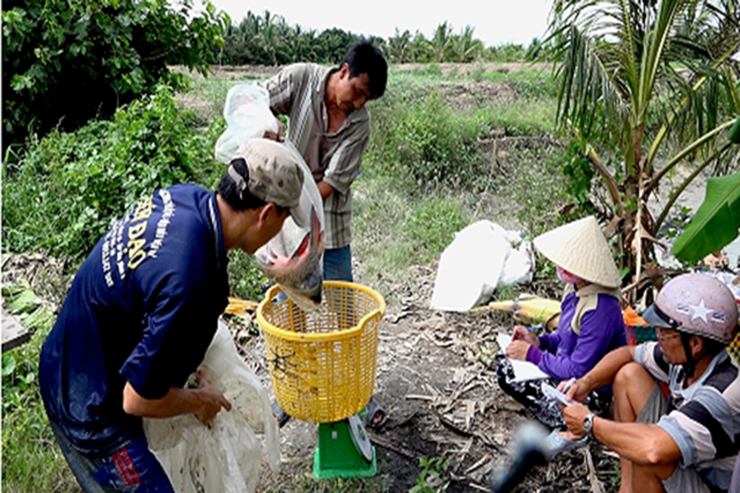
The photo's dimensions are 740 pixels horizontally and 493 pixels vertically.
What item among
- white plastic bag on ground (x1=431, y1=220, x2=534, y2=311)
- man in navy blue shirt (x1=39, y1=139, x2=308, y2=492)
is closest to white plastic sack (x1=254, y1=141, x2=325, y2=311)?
man in navy blue shirt (x1=39, y1=139, x2=308, y2=492)

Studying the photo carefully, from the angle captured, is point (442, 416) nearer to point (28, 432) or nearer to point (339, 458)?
point (339, 458)

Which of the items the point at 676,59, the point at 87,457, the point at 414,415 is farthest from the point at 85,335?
the point at 676,59

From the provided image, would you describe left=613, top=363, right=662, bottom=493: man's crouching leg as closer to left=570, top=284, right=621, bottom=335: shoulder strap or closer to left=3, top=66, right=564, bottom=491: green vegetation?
left=570, top=284, right=621, bottom=335: shoulder strap

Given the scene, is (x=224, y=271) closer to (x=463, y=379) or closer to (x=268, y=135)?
(x=268, y=135)

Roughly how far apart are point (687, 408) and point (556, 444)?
0.88m

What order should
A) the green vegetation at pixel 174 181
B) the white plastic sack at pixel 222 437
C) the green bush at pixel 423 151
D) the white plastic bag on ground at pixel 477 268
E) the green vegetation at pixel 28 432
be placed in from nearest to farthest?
the white plastic sack at pixel 222 437 → the green vegetation at pixel 28 432 → the green vegetation at pixel 174 181 → the white plastic bag on ground at pixel 477 268 → the green bush at pixel 423 151

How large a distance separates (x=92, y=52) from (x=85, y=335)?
214 inches

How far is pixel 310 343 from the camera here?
211 centimetres

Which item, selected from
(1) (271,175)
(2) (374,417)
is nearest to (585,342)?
(2) (374,417)

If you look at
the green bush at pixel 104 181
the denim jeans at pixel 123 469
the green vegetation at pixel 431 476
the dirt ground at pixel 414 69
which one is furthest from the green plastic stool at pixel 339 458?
the dirt ground at pixel 414 69

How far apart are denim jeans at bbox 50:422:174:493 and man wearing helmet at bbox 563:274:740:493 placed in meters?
1.55

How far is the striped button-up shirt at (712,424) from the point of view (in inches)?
72.7

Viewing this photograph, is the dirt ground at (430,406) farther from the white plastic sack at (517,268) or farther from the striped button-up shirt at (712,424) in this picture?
the striped button-up shirt at (712,424)

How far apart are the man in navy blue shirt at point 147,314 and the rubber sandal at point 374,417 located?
155 cm
